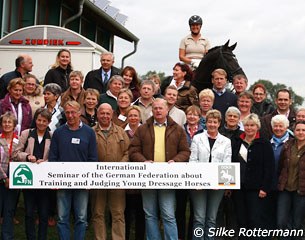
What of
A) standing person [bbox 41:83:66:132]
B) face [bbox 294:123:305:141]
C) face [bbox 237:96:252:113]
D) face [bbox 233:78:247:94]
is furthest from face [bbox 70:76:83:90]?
face [bbox 294:123:305:141]

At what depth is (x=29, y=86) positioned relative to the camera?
7.87 metres

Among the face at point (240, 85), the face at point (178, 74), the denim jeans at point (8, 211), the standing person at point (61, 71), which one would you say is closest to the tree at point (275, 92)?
the face at point (240, 85)

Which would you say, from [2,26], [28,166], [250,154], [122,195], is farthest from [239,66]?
[2,26]

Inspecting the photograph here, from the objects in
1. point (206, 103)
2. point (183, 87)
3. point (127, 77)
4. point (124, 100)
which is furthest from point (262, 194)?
point (127, 77)

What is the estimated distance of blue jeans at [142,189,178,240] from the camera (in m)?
6.38

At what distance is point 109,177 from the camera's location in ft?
20.9

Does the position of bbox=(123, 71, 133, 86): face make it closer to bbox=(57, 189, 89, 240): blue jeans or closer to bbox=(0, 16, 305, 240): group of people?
bbox=(0, 16, 305, 240): group of people

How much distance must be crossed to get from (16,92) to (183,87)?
2.86 meters

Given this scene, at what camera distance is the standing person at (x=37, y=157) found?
6.42 meters

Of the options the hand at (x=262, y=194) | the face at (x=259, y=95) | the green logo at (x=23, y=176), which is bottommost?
the hand at (x=262, y=194)

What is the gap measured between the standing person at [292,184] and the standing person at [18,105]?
3.66 m

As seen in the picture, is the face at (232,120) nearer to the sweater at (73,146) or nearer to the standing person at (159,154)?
the standing person at (159,154)

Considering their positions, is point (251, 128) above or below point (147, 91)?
below

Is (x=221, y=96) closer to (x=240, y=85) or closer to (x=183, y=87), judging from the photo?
(x=240, y=85)
